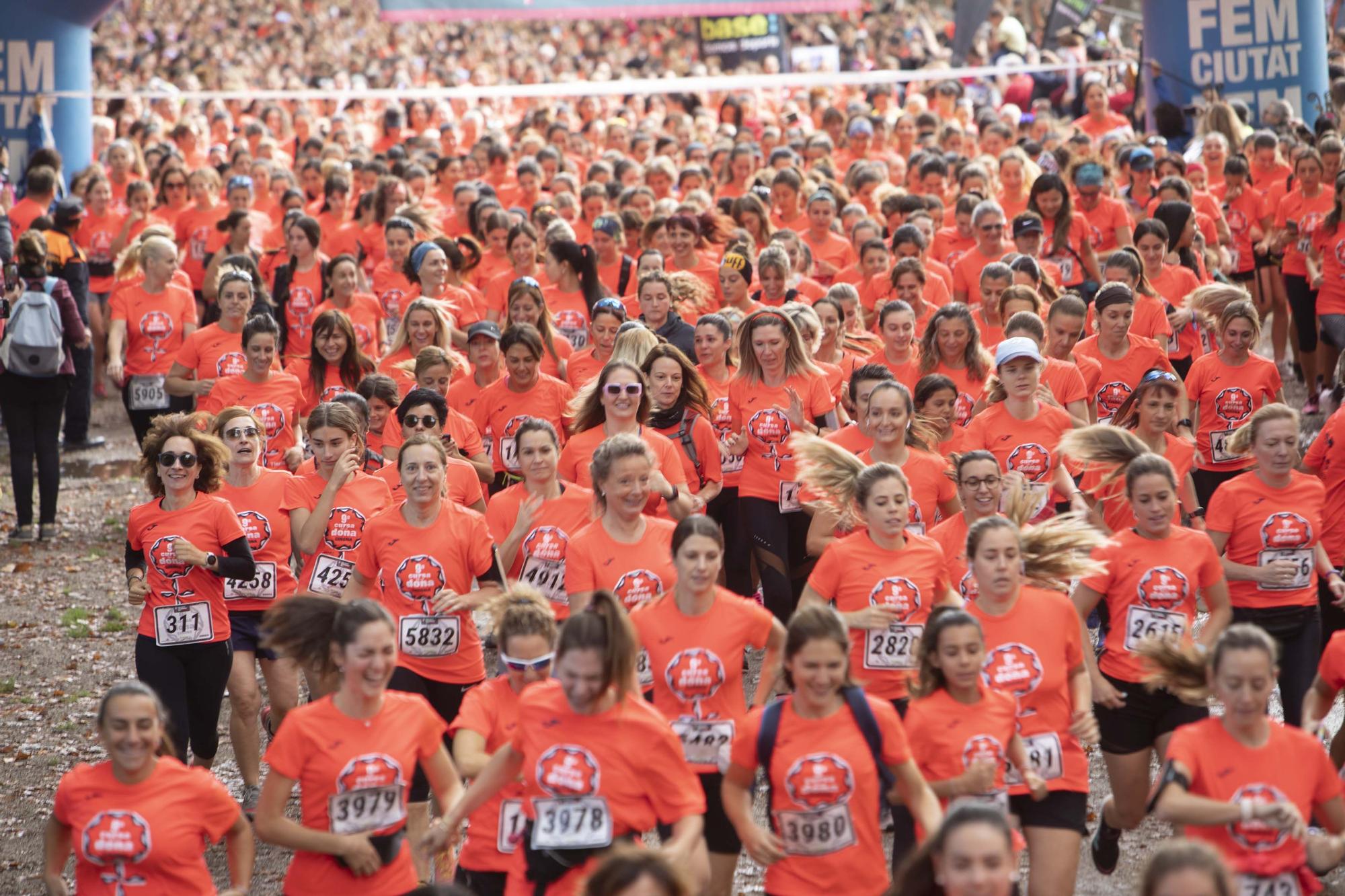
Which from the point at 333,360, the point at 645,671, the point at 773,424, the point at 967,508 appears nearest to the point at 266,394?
the point at 333,360

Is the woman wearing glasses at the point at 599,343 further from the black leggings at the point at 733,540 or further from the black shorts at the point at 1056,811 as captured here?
the black shorts at the point at 1056,811

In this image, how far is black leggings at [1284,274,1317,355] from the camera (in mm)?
14289

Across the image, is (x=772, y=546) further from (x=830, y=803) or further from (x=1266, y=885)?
(x=1266, y=885)

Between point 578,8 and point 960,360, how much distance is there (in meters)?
15.6

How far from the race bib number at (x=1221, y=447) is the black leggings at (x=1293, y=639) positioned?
2.00 metres

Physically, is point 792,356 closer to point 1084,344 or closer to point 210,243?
point 1084,344

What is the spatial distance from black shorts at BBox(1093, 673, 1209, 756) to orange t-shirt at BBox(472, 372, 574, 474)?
3425 millimetres

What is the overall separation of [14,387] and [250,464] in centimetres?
468

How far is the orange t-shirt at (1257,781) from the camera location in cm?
517

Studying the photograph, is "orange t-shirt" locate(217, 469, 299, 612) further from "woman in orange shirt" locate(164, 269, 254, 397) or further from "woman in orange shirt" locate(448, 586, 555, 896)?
"woman in orange shirt" locate(164, 269, 254, 397)

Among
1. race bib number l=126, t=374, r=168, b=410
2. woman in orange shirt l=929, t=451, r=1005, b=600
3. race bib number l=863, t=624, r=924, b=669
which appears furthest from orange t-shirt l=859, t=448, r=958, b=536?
race bib number l=126, t=374, r=168, b=410

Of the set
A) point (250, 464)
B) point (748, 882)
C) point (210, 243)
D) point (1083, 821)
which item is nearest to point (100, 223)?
point (210, 243)

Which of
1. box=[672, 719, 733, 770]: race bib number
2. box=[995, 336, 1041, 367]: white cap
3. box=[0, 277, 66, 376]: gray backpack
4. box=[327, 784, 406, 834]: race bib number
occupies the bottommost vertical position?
box=[327, 784, 406, 834]: race bib number

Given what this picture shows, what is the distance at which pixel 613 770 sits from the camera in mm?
5227
